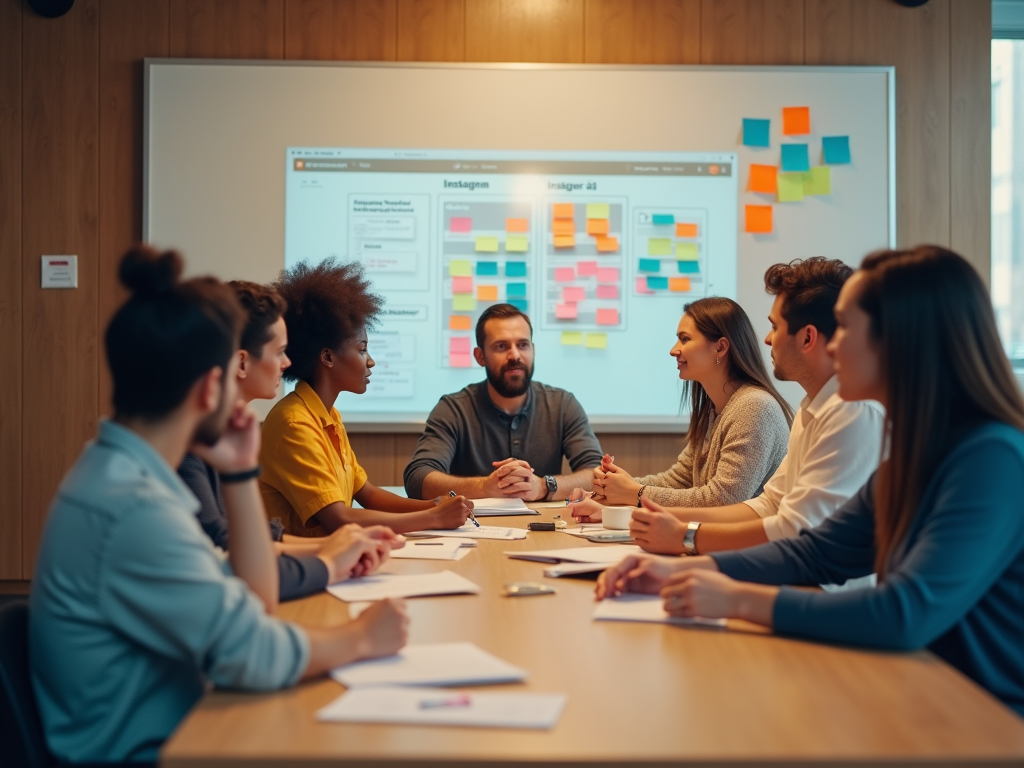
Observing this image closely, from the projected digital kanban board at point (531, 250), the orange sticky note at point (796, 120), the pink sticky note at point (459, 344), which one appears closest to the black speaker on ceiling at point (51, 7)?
the projected digital kanban board at point (531, 250)

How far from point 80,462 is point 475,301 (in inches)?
118

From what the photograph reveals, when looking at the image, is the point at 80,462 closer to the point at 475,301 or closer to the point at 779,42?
the point at 475,301

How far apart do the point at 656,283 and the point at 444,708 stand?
3274 millimetres

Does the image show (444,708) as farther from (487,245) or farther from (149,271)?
(487,245)

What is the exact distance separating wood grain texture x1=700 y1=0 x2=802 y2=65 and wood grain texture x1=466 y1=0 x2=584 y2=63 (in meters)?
0.56

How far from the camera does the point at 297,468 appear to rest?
7.85 ft

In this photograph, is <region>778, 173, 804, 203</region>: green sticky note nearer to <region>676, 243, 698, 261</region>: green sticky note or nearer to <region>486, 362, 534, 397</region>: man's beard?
<region>676, 243, 698, 261</region>: green sticky note

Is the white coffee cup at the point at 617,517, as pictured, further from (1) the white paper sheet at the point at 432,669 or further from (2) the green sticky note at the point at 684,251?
(2) the green sticky note at the point at 684,251

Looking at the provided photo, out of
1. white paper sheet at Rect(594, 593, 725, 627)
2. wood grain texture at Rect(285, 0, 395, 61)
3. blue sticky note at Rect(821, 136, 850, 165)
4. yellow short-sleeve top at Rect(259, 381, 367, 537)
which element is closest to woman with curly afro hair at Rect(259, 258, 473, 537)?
yellow short-sleeve top at Rect(259, 381, 367, 537)

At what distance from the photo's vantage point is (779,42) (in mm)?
4180

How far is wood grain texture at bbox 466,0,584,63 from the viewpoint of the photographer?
4125 millimetres

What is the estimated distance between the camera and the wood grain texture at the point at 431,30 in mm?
4109

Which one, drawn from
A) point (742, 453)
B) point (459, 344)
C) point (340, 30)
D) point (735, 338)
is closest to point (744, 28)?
point (340, 30)

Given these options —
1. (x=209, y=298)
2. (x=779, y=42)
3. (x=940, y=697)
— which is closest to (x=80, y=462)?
(x=209, y=298)
